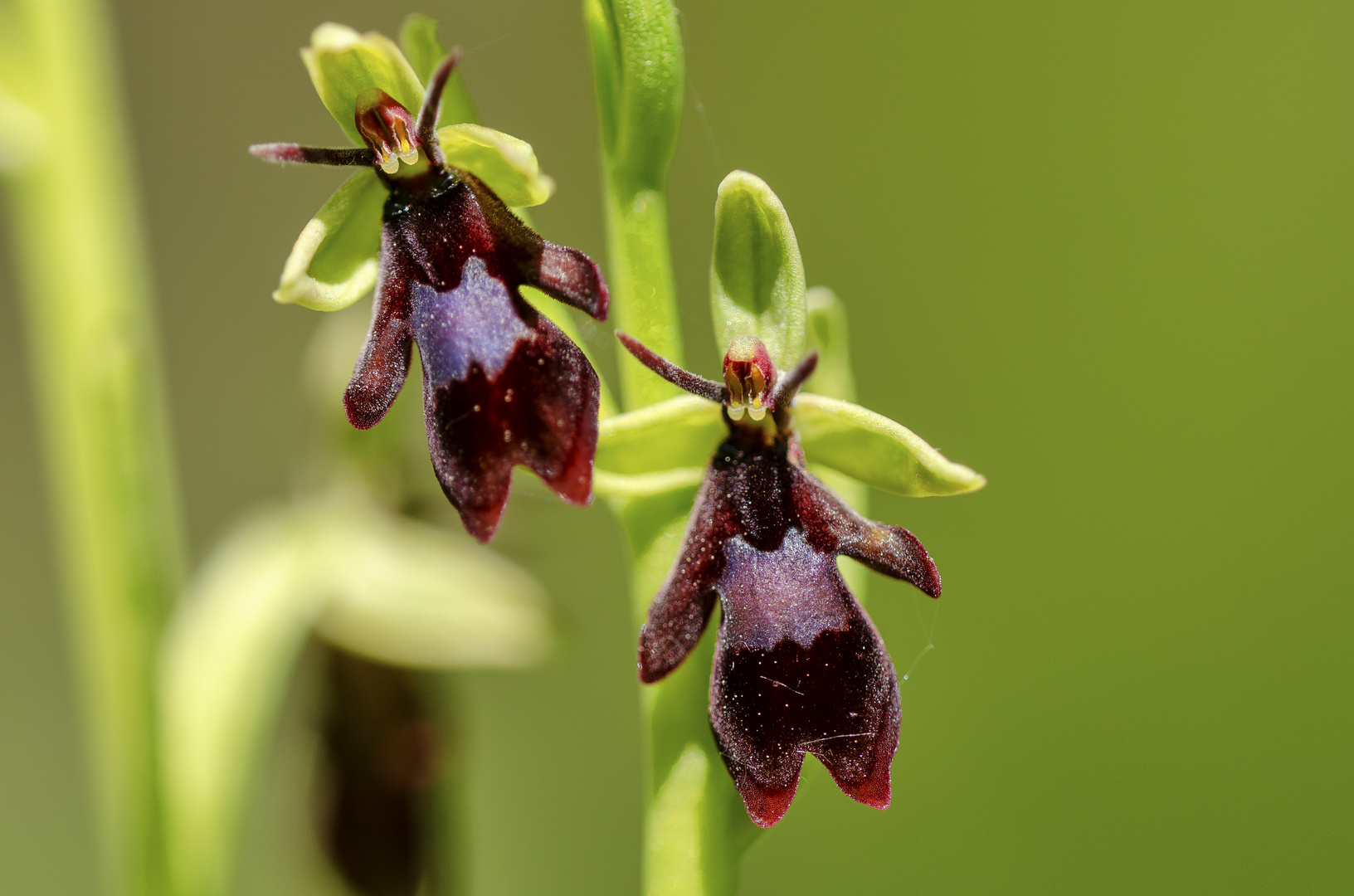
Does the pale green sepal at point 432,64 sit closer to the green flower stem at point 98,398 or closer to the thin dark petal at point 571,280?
the thin dark petal at point 571,280

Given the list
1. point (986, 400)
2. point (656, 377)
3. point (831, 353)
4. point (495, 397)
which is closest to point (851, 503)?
point (831, 353)

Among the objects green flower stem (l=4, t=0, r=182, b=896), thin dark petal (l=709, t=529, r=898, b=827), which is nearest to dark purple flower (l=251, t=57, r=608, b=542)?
thin dark petal (l=709, t=529, r=898, b=827)

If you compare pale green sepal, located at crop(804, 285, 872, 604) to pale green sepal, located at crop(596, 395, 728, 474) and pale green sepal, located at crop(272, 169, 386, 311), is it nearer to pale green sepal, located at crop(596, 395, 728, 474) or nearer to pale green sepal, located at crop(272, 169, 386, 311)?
pale green sepal, located at crop(596, 395, 728, 474)

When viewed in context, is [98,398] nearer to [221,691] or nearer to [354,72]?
[221,691]

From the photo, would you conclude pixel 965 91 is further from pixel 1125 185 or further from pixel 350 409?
pixel 350 409

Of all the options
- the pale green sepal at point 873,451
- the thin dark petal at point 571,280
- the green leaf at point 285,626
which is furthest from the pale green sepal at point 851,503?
the green leaf at point 285,626
